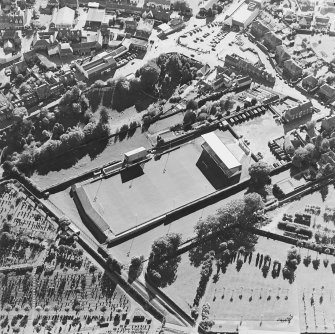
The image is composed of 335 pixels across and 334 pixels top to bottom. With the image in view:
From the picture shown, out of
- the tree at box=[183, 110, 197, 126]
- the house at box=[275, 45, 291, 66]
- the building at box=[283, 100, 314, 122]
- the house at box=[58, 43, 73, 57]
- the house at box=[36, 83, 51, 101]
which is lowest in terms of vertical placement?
the tree at box=[183, 110, 197, 126]

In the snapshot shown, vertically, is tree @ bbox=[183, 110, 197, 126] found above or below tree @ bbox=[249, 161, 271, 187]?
above

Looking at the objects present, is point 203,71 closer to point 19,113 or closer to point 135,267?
point 19,113

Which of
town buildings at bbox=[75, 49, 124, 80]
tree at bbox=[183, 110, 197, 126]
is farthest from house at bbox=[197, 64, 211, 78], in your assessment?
town buildings at bbox=[75, 49, 124, 80]

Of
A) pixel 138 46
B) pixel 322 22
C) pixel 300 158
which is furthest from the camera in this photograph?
pixel 322 22

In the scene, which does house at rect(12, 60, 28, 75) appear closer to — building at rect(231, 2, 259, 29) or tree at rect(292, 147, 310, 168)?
building at rect(231, 2, 259, 29)

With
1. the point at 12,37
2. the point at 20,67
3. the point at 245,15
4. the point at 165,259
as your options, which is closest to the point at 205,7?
the point at 245,15

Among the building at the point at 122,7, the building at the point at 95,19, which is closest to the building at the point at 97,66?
the building at the point at 95,19
